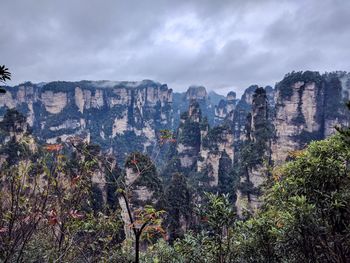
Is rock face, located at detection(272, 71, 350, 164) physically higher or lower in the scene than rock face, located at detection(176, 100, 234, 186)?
higher

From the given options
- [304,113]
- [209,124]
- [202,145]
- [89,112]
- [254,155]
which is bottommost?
[202,145]

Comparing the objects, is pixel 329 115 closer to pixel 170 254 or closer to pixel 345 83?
pixel 345 83

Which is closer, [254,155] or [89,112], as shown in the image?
[254,155]

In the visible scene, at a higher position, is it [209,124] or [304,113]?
[304,113]

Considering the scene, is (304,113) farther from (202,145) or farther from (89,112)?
(89,112)

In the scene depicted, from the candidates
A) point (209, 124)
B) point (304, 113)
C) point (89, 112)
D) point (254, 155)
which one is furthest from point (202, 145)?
point (89, 112)

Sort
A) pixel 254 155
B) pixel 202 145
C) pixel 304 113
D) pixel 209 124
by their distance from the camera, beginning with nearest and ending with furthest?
pixel 254 155
pixel 304 113
pixel 202 145
pixel 209 124

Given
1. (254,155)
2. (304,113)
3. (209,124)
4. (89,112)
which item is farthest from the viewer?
(89,112)

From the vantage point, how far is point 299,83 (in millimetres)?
84562

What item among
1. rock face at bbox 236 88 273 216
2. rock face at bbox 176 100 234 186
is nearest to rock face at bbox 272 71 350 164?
rock face at bbox 236 88 273 216

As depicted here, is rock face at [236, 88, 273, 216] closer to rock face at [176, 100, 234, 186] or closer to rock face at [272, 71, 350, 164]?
rock face at [272, 71, 350, 164]

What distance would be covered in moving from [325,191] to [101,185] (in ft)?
143

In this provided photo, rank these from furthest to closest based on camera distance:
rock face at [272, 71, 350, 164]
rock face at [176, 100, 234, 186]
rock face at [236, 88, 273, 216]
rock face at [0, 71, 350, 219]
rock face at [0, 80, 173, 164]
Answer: rock face at [0, 80, 173, 164] → rock face at [176, 100, 234, 186] → rock face at [272, 71, 350, 164] → rock face at [0, 71, 350, 219] → rock face at [236, 88, 273, 216]

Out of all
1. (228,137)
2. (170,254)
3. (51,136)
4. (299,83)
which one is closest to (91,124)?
(51,136)
